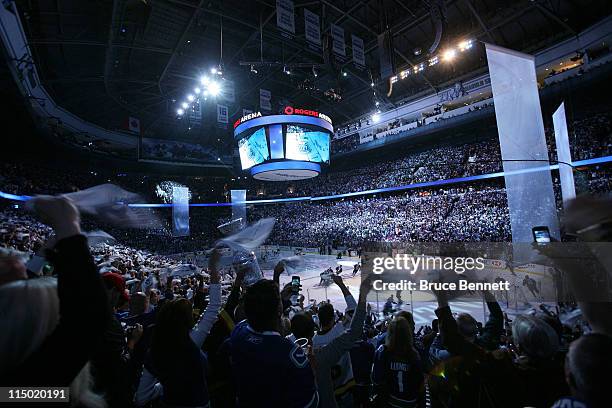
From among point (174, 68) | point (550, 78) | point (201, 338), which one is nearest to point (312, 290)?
point (201, 338)

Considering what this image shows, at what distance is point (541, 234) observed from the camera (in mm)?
8758

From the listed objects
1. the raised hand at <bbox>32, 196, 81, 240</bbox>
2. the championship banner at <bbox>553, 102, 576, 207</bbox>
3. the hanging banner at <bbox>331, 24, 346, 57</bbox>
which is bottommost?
the raised hand at <bbox>32, 196, 81, 240</bbox>

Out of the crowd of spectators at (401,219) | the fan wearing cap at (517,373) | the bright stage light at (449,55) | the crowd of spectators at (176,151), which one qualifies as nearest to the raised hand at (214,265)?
the fan wearing cap at (517,373)

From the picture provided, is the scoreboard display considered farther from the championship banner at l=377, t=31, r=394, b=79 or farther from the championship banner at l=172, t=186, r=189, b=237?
the championship banner at l=172, t=186, r=189, b=237

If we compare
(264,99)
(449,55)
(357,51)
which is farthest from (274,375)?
(449,55)

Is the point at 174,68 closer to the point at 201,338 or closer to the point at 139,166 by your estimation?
the point at 139,166

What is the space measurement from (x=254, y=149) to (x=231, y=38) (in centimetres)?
883

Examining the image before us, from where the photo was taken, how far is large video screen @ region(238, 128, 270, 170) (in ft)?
59.3

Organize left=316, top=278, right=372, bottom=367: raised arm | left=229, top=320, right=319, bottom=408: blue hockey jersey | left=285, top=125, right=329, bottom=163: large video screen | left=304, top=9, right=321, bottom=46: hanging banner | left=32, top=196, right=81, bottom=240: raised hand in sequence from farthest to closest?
left=285, top=125, right=329, bottom=163: large video screen, left=304, top=9, right=321, bottom=46: hanging banner, left=316, top=278, right=372, bottom=367: raised arm, left=229, top=320, right=319, bottom=408: blue hockey jersey, left=32, top=196, right=81, bottom=240: raised hand

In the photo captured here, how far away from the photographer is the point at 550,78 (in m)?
22.9

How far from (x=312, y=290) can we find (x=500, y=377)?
1577 centimetres

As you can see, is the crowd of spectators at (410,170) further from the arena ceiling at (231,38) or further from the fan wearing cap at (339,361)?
the fan wearing cap at (339,361)

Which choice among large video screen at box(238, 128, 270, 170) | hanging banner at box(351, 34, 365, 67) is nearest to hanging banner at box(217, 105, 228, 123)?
large video screen at box(238, 128, 270, 170)

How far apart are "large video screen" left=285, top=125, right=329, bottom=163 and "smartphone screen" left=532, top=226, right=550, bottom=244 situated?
1241 centimetres
